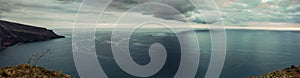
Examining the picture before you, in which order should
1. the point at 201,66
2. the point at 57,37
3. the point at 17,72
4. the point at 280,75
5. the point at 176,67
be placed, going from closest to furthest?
1. the point at 17,72
2. the point at 280,75
3. the point at 201,66
4. the point at 176,67
5. the point at 57,37

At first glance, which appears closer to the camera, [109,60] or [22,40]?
[109,60]

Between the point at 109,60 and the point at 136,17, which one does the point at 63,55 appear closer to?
the point at 109,60

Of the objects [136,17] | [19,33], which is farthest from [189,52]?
[19,33]

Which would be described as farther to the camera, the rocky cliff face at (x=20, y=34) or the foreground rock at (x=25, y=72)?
the rocky cliff face at (x=20, y=34)

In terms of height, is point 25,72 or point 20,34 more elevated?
point 25,72

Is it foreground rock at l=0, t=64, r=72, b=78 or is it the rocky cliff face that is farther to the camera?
the rocky cliff face

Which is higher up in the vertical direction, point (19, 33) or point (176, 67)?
point (19, 33)

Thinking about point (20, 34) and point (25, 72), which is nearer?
point (25, 72)

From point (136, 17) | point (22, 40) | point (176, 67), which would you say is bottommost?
point (176, 67)
